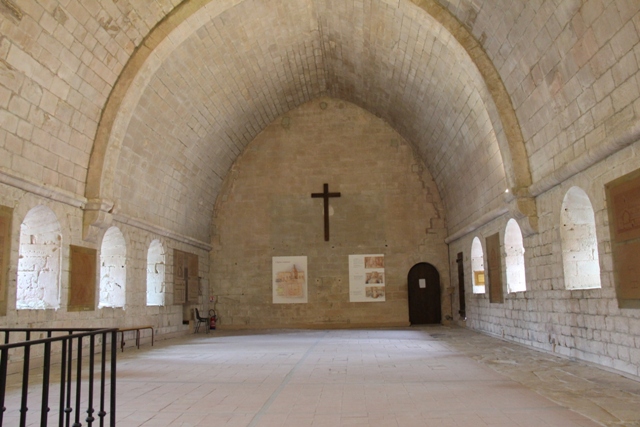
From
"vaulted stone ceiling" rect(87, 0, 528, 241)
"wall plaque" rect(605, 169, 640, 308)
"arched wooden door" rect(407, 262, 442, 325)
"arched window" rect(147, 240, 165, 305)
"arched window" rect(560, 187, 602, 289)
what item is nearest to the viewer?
"wall plaque" rect(605, 169, 640, 308)

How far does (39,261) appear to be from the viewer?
8844 millimetres

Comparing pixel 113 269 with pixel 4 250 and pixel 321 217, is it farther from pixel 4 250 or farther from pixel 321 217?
pixel 321 217

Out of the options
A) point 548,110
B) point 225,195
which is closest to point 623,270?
point 548,110

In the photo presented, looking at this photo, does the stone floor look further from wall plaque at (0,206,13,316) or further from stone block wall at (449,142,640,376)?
wall plaque at (0,206,13,316)

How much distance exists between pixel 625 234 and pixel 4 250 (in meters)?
7.64

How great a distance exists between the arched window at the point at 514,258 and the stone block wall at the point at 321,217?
5.64 meters

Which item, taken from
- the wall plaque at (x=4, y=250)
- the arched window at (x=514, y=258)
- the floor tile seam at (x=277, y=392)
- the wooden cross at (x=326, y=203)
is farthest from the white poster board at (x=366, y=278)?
the wall plaque at (x=4, y=250)

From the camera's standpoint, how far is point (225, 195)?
1680cm

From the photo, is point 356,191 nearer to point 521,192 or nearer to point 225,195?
point 225,195

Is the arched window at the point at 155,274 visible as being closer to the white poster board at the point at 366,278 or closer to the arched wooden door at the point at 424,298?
the white poster board at the point at 366,278

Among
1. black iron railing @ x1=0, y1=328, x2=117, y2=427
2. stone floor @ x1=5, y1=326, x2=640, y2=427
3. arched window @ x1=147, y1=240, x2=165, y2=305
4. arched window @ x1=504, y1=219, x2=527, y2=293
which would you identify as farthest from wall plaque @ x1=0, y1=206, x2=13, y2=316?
arched window @ x1=504, y1=219, x2=527, y2=293

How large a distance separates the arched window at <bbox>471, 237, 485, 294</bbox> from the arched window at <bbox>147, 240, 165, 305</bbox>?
23.9ft

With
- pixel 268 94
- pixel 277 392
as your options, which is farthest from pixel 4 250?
pixel 268 94

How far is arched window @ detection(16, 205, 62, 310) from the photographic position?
8.73m
